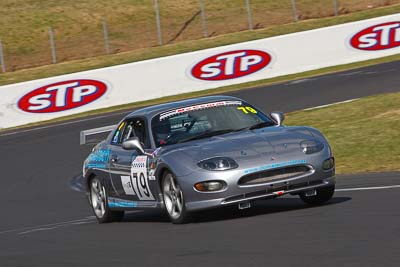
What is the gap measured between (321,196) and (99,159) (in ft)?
9.91

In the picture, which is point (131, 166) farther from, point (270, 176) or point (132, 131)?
point (270, 176)

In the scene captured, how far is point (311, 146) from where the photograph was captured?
997 centimetres

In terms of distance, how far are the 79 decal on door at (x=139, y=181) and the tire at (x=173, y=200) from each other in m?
0.34

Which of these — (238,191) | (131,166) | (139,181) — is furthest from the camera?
(131,166)

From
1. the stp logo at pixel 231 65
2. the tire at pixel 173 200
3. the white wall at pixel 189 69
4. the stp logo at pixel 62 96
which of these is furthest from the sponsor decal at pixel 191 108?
the stp logo at pixel 231 65

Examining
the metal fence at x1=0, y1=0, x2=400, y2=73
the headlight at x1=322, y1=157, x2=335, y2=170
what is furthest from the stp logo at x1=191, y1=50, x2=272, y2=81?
the headlight at x1=322, y1=157, x2=335, y2=170

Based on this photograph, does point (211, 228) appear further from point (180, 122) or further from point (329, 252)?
point (329, 252)

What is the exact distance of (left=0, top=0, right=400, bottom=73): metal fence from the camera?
39.1 meters

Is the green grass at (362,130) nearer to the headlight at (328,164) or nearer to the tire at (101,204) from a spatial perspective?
the headlight at (328,164)

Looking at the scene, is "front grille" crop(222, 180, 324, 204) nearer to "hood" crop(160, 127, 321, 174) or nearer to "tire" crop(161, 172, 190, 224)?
Answer: "hood" crop(160, 127, 321, 174)

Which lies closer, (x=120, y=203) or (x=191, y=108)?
(x=191, y=108)

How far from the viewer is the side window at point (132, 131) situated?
36.5 ft

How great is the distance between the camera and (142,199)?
10875mm

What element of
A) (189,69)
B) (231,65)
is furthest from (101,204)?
(231,65)
